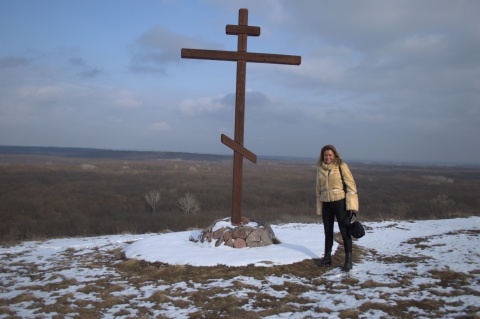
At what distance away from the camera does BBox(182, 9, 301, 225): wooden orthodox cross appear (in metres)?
6.05

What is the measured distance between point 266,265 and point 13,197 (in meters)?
21.6

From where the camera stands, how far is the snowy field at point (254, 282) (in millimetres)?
3410

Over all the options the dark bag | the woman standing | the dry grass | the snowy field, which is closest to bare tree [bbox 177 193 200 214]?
the snowy field

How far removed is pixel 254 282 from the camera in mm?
4309

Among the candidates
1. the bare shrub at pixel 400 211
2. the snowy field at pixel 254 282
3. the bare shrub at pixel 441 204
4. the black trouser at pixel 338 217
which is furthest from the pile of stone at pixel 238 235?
the bare shrub at pixel 441 204

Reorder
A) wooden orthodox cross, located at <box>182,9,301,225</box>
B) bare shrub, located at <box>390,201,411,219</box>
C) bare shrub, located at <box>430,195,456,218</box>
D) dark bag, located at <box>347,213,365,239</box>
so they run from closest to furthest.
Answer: dark bag, located at <box>347,213,365,239</box>, wooden orthodox cross, located at <box>182,9,301,225</box>, bare shrub, located at <box>390,201,411,219</box>, bare shrub, located at <box>430,195,456,218</box>

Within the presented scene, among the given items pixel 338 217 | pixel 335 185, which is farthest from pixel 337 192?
pixel 338 217

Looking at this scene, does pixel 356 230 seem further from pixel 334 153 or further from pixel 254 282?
pixel 254 282

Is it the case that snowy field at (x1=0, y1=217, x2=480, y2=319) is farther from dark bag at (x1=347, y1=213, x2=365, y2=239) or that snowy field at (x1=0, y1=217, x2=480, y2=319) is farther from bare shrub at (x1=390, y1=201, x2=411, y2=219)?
bare shrub at (x1=390, y1=201, x2=411, y2=219)

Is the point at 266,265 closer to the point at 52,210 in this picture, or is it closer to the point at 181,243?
the point at 181,243

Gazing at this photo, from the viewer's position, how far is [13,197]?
67.8 ft

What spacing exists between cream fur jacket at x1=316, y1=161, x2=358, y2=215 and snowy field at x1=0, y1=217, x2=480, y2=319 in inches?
41.4

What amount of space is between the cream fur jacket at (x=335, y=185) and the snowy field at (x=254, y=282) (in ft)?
3.45

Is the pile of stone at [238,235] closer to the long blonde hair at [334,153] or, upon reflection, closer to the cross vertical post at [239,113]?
the cross vertical post at [239,113]
